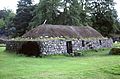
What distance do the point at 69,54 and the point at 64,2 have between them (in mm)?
27613

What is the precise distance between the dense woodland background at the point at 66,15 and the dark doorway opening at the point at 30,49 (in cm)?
2456

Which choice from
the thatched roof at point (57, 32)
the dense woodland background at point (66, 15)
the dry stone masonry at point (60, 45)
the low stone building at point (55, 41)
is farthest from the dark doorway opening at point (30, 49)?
the dense woodland background at point (66, 15)

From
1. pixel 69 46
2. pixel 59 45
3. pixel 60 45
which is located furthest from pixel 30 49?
pixel 69 46

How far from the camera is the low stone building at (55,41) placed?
87.2 ft

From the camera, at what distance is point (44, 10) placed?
52875 mm

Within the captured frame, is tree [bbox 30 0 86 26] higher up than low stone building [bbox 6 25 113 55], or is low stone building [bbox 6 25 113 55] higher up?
tree [bbox 30 0 86 26]

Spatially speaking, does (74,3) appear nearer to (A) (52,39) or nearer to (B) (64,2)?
(B) (64,2)

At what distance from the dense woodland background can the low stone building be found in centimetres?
1683

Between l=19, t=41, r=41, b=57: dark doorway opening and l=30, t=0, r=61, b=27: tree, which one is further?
l=30, t=0, r=61, b=27: tree

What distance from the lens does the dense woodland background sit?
172 feet

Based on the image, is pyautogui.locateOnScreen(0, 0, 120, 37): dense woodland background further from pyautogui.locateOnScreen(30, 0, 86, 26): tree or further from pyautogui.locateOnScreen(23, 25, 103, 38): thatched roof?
pyautogui.locateOnScreen(23, 25, 103, 38): thatched roof

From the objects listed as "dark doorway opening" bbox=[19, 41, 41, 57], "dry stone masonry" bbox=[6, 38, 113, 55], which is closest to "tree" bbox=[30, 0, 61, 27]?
"dry stone masonry" bbox=[6, 38, 113, 55]

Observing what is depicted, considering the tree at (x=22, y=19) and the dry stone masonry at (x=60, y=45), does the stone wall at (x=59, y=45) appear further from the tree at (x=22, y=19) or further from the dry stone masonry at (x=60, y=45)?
the tree at (x=22, y=19)

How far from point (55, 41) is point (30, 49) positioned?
2707mm
